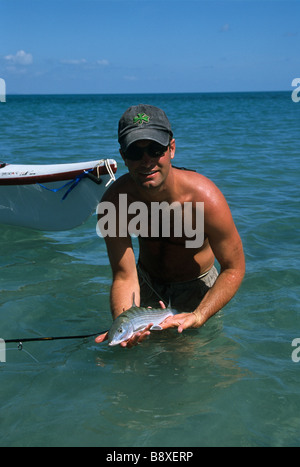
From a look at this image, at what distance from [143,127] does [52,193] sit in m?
4.86

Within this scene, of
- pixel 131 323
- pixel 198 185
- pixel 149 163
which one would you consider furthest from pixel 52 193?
pixel 131 323

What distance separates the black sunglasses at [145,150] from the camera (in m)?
3.41

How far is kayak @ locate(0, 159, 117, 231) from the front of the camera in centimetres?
749

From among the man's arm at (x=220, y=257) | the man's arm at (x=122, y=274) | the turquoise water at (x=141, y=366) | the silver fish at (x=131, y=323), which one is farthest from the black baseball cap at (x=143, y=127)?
the turquoise water at (x=141, y=366)

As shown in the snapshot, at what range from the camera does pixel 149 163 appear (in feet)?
11.4

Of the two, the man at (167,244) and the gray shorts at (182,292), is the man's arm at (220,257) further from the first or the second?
the gray shorts at (182,292)

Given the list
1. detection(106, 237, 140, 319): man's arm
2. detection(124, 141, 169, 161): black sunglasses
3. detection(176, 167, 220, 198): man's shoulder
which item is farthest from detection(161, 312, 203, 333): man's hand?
detection(124, 141, 169, 161): black sunglasses

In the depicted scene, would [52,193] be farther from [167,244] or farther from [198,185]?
[198,185]

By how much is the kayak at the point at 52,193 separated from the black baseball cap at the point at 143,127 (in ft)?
12.5

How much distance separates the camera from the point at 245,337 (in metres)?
4.64

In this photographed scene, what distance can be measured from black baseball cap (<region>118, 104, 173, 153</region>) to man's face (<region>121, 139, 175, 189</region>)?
5 cm

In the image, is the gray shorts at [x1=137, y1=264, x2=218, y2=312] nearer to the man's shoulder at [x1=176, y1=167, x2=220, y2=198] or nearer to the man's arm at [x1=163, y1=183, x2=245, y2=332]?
A: the man's arm at [x1=163, y1=183, x2=245, y2=332]
